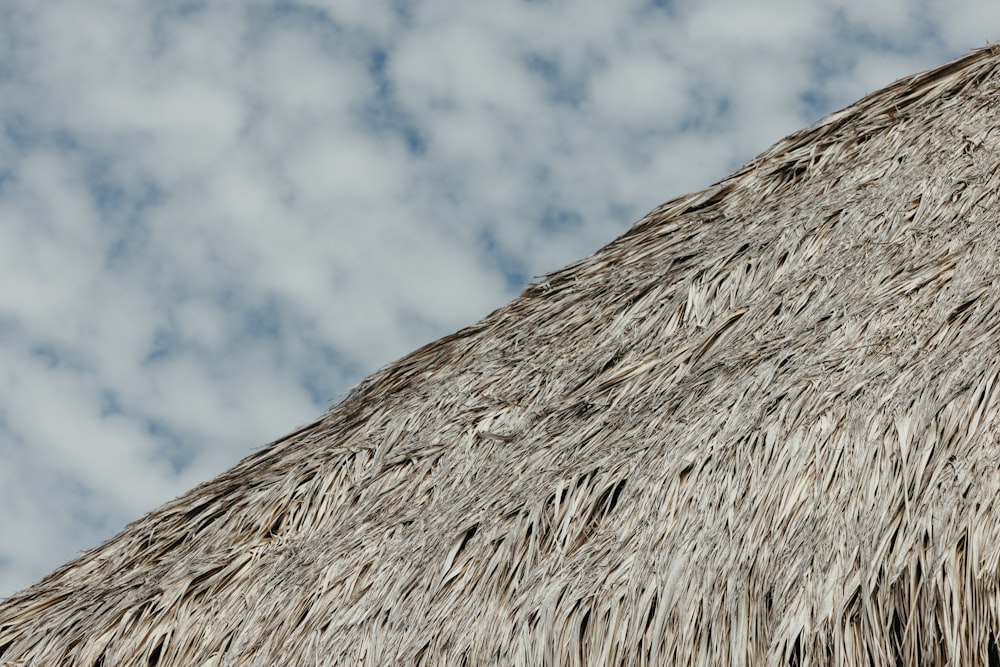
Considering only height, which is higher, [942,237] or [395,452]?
[942,237]

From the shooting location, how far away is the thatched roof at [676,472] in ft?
7.79

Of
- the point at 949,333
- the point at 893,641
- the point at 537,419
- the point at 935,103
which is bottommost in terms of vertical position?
the point at 893,641

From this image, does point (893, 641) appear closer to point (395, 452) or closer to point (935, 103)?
point (395, 452)

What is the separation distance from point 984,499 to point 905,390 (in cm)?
44

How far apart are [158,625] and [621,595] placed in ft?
5.20

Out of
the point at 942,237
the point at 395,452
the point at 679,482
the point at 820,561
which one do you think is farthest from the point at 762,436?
the point at 395,452

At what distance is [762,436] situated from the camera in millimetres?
2795

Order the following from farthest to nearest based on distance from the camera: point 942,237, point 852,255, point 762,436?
point 852,255 < point 942,237 < point 762,436

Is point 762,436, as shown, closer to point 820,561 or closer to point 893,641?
point 820,561

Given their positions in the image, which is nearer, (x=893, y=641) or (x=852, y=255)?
(x=893, y=641)

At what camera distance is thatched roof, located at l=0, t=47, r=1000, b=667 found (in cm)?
237

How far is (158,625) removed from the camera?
3.48m

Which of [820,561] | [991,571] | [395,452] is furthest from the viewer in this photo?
[395,452]

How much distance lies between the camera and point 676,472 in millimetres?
2887
